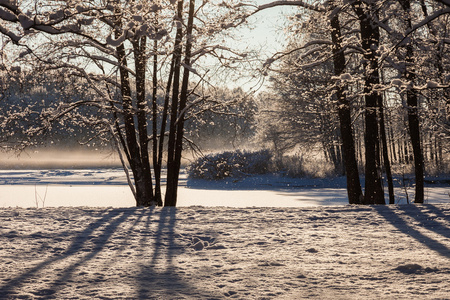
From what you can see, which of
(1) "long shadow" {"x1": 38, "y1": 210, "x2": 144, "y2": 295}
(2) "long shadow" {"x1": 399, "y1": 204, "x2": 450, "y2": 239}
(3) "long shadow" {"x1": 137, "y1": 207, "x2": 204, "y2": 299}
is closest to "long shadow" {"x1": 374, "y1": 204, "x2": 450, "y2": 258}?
(2) "long shadow" {"x1": 399, "y1": 204, "x2": 450, "y2": 239}

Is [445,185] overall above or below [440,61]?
below

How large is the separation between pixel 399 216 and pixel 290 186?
17.3 m

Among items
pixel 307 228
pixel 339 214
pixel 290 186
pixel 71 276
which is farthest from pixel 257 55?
pixel 290 186

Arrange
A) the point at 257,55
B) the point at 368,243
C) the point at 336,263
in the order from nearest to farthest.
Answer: the point at 336,263, the point at 368,243, the point at 257,55

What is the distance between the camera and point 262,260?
4246mm

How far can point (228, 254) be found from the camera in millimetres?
4477

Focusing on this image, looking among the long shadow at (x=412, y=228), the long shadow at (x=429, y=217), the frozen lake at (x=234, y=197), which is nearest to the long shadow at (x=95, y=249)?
the long shadow at (x=412, y=228)

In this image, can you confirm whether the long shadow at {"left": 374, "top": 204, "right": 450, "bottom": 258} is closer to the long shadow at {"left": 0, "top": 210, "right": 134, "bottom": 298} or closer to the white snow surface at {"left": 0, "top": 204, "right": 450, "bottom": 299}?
the white snow surface at {"left": 0, "top": 204, "right": 450, "bottom": 299}

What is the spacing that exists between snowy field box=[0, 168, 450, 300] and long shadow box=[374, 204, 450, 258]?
1cm

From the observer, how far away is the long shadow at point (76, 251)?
11.3 ft

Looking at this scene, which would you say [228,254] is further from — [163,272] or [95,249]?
[95,249]

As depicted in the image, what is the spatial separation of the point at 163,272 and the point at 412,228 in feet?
11.2

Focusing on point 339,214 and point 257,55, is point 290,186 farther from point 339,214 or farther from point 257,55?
point 339,214

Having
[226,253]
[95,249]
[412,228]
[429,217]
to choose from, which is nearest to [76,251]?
[95,249]
